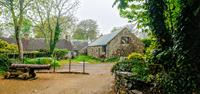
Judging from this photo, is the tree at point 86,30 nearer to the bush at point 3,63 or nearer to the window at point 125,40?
the window at point 125,40

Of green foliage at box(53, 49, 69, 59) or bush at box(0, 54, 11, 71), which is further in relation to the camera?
green foliage at box(53, 49, 69, 59)

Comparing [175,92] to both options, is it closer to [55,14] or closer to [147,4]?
[147,4]

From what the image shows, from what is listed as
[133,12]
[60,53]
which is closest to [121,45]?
[60,53]

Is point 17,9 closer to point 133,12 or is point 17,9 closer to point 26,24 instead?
point 26,24

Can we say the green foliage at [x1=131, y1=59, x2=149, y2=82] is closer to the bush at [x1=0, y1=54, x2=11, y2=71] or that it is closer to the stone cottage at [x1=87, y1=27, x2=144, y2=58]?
the bush at [x1=0, y1=54, x2=11, y2=71]

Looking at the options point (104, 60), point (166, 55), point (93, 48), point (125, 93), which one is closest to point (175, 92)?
point (166, 55)

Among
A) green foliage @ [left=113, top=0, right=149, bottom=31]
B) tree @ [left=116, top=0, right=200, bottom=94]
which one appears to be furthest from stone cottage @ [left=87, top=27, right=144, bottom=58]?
tree @ [left=116, top=0, right=200, bottom=94]

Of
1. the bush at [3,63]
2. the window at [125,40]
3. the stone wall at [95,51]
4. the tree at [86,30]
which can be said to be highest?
the tree at [86,30]

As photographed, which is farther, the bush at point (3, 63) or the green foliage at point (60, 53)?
the green foliage at point (60, 53)

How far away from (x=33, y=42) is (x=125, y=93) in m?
49.6

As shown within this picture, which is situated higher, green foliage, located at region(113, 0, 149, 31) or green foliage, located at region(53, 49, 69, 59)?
green foliage, located at region(113, 0, 149, 31)

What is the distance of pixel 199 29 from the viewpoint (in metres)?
7.05

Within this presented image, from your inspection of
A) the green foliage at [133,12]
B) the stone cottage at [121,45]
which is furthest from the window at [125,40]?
the green foliage at [133,12]

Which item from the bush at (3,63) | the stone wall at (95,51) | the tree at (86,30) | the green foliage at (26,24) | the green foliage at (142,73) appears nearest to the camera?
the green foliage at (142,73)
